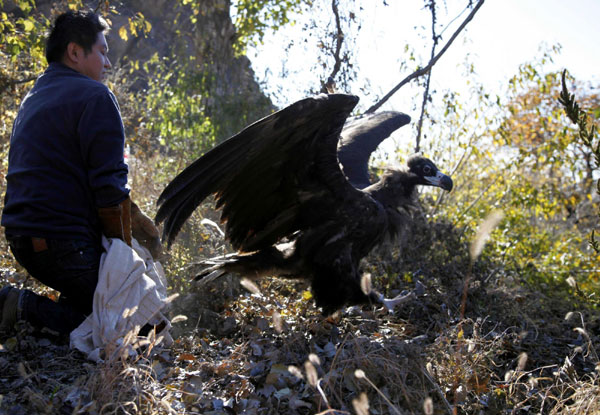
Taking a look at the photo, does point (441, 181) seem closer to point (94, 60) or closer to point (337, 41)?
point (337, 41)

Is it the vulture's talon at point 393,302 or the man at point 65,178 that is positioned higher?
the man at point 65,178

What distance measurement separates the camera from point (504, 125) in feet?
23.4

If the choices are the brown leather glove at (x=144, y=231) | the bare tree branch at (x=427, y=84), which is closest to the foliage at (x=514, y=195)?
the bare tree branch at (x=427, y=84)

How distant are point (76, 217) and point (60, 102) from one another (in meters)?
0.71

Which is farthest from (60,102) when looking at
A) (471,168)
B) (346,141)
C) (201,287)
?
(471,168)

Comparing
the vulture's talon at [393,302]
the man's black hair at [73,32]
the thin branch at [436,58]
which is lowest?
the vulture's talon at [393,302]

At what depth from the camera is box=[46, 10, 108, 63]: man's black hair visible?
3.58 meters

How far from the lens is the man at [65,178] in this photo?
3.43 m

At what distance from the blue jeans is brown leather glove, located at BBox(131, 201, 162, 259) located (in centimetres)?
42

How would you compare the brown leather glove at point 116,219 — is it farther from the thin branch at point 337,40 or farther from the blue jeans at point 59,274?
the thin branch at point 337,40

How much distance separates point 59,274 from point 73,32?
154 centimetres

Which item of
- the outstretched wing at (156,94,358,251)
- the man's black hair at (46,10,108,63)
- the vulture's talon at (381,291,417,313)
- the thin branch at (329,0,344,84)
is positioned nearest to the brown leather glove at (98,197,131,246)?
the outstretched wing at (156,94,358,251)

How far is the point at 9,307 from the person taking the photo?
3.65m

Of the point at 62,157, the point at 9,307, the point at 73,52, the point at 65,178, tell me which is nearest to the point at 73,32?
the point at 73,52
